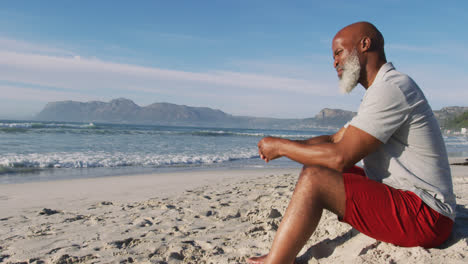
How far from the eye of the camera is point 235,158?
1283cm

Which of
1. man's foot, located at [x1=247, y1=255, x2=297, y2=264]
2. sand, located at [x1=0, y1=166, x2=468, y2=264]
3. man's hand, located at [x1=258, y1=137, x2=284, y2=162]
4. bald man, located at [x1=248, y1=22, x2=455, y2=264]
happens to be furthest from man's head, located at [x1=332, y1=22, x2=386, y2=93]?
man's foot, located at [x1=247, y1=255, x2=297, y2=264]

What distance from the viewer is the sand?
2.34 m

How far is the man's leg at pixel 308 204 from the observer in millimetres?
1786

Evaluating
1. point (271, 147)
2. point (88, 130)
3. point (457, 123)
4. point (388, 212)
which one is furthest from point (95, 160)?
point (457, 123)

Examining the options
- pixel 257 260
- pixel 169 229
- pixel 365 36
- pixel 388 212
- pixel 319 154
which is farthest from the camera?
pixel 169 229

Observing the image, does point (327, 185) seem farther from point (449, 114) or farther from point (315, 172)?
point (449, 114)

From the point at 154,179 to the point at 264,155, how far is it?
567 centimetres

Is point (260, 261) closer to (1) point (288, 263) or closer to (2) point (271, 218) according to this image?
(1) point (288, 263)

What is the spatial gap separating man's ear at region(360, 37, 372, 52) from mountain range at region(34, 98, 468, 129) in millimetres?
83955

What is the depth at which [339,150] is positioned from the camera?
5.90 ft

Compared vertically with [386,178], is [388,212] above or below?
below

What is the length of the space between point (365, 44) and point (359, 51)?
0.17 ft

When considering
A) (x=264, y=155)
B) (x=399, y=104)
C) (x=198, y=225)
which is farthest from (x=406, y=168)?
(x=198, y=225)

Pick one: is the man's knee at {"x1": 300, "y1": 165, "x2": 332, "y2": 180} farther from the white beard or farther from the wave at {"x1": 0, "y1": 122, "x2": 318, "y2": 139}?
the wave at {"x1": 0, "y1": 122, "x2": 318, "y2": 139}
